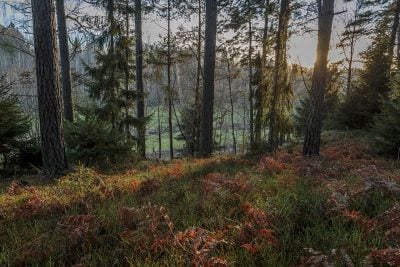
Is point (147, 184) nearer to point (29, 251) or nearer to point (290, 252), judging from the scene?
point (29, 251)

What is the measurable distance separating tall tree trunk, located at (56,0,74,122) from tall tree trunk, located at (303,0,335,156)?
9.87 metres

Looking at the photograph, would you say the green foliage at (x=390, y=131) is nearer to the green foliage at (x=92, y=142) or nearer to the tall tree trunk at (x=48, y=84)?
the green foliage at (x=92, y=142)

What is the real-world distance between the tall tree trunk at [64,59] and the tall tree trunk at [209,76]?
6020 millimetres

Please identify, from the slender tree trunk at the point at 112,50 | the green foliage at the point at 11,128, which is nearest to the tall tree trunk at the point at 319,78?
the slender tree trunk at the point at 112,50

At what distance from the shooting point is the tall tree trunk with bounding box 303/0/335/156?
787cm

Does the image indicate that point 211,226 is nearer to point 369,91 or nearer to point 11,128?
point 11,128

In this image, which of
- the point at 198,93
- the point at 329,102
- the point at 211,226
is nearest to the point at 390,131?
the point at 211,226

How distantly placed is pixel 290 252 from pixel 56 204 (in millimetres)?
3229

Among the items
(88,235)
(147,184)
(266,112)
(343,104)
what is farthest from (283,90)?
(88,235)

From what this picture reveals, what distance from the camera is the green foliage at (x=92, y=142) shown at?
890 cm

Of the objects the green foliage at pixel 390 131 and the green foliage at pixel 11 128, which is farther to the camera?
the green foliage at pixel 11 128

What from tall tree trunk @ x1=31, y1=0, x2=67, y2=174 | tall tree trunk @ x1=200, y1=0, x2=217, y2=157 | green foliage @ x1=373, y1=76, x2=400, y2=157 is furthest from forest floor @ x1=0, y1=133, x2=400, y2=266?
tall tree trunk @ x1=200, y1=0, x2=217, y2=157

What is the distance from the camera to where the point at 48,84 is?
21.4ft

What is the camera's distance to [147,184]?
515 centimetres
